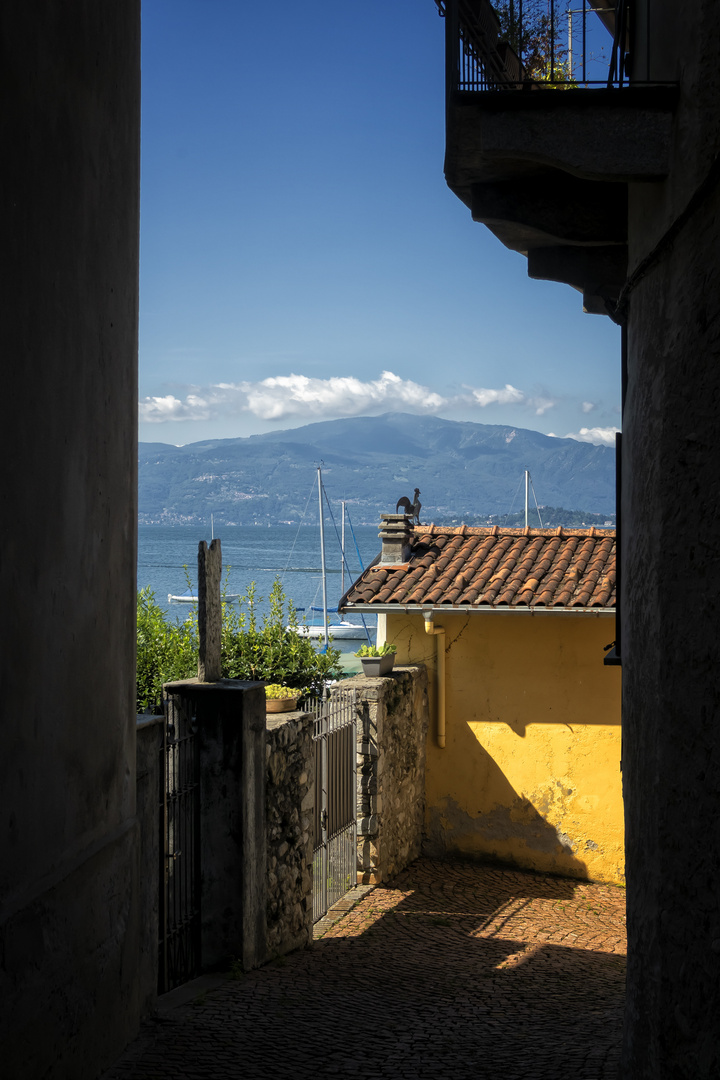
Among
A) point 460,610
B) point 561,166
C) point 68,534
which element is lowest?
point 460,610

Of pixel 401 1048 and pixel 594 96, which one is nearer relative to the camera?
pixel 594 96

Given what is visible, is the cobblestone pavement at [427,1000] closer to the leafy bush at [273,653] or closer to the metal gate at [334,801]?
the metal gate at [334,801]

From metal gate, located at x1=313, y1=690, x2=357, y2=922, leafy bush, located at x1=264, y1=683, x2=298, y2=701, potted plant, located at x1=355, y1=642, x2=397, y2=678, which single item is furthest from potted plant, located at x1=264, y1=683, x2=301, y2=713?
potted plant, located at x1=355, y1=642, x2=397, y2=678

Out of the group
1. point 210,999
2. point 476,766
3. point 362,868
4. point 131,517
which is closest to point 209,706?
point 210,999

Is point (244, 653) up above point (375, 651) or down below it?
below

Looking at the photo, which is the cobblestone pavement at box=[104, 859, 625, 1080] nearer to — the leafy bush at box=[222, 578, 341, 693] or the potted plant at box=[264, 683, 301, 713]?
the potted plant at box=[264, 683, 301, 713]

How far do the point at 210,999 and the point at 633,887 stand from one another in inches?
134

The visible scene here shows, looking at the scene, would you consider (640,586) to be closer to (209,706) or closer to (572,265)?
(572,265)

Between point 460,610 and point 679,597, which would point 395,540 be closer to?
point 460,610

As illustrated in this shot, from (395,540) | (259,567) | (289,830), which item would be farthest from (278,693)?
(259,567)

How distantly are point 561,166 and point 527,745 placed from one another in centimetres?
890

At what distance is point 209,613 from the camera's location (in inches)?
295

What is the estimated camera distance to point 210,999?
6.46m

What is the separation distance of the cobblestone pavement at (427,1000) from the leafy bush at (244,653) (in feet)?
11.1
